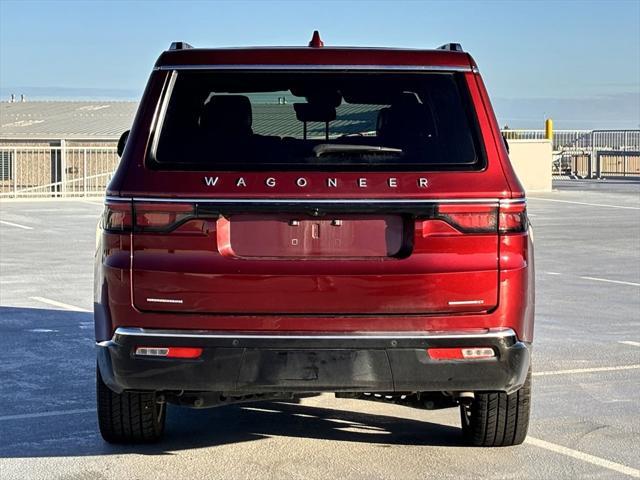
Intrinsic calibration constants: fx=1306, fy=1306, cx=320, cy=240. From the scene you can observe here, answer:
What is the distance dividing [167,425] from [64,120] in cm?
5880

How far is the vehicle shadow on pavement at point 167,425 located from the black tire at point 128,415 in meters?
0.06

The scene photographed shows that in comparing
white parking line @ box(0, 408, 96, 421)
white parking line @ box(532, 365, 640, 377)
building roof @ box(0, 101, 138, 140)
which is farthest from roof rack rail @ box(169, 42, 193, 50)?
building roof @ box(0, 101, 138, 140)

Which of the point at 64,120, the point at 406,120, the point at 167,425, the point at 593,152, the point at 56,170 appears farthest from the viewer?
the point at 64,120

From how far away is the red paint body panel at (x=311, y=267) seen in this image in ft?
18.1

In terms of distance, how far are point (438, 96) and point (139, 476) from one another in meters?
2.19

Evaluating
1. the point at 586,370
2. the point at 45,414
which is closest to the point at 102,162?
the point at 586,370

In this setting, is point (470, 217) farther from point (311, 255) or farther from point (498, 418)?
point (498, 418)

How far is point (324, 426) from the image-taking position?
7.04 metres

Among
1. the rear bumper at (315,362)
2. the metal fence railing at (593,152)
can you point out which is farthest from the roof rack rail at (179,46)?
the metal fence railing at (593,152)

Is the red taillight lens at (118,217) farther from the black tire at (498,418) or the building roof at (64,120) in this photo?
the building roof at (64,120)

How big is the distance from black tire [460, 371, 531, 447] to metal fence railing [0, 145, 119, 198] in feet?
101

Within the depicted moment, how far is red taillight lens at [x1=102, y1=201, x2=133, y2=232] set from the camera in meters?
5.60

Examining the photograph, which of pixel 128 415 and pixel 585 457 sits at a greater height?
pixel 128 415

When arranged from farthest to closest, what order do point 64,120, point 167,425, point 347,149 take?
point 64,120
point 167,425
point 347,149
